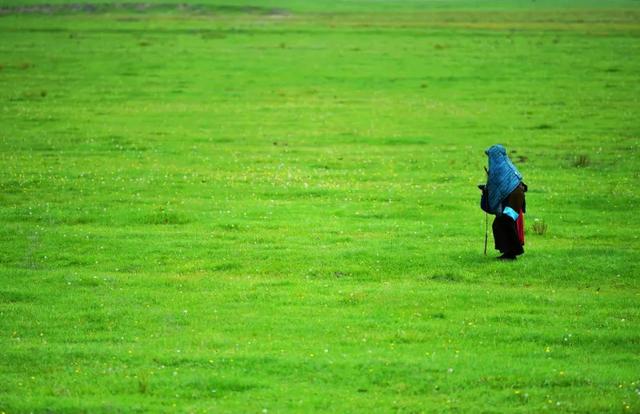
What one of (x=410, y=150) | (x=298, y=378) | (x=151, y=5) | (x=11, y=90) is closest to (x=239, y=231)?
(x=298, y=378)

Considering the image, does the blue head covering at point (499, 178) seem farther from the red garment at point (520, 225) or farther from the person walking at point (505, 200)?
the red garment at point (520, 225)

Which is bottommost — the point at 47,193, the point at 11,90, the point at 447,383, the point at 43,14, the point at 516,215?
the point at 447,383

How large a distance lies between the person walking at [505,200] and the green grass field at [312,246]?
0.50m

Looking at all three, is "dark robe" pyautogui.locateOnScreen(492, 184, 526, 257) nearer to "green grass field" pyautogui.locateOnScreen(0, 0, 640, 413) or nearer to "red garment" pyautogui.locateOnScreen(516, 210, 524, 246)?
"red garment" pyautogui.locateOnScreen(516, 210, 524, 246)

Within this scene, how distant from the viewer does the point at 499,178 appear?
18.5 meters

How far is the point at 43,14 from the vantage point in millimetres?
113812

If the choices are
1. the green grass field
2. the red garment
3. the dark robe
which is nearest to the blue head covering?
the dark robe

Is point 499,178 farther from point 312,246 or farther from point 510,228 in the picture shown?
point 312,246

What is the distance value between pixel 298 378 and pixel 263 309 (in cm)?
333

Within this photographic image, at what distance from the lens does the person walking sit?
18328mm

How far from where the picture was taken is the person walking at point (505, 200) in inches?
722

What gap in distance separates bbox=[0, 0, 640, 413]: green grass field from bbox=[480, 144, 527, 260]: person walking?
1.64ft

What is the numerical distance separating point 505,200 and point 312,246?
472 centimetres

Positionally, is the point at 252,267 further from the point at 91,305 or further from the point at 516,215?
the point at 516,215
